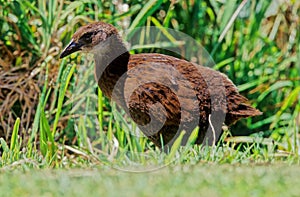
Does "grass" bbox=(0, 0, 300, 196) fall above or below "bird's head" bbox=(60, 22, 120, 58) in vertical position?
below

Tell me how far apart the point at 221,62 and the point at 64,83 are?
5.07ft

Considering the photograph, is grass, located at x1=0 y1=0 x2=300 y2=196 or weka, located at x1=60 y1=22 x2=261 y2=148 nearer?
grass, located at x1=0 y1=0 x2=300 y2=196

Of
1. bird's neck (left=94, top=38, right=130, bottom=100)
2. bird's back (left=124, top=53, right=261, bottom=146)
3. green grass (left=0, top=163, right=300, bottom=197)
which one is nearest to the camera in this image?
green grass (left=0, top=163, right=300, bottom=197)

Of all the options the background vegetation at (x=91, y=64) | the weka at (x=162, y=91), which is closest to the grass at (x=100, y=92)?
the background vegetation at (x=91, y=64)

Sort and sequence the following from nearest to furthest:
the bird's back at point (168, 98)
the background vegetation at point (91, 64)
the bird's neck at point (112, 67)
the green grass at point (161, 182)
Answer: the green grass at point (161, 182)
the bird's back at point (168, 98)
the bird's neck at point (112, 67)
the background vegetation at point (91, 64)

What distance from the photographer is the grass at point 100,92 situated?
166 inches

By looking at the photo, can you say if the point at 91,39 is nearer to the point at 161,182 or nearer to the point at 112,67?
the point at 112,67

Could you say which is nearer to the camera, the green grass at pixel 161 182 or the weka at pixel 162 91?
the green grass at pixel 161 182

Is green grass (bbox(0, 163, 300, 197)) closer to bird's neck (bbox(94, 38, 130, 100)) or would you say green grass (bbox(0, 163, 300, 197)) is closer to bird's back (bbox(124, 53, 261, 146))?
bird's back (bbox(124, 53, 261, 146))

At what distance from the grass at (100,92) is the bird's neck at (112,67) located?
0.24 meters

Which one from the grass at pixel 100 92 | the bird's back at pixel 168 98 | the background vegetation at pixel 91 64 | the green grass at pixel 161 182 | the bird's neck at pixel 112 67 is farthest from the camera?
the background vegetation at pixel 91 64

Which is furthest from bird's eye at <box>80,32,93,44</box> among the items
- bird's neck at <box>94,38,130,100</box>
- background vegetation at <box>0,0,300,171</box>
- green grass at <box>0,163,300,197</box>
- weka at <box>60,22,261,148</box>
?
green grass at <box>0,163,300,197</box>

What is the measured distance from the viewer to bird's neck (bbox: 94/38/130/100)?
4.60 metres

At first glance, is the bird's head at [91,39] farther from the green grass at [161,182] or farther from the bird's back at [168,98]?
the green grass at [161,182]
